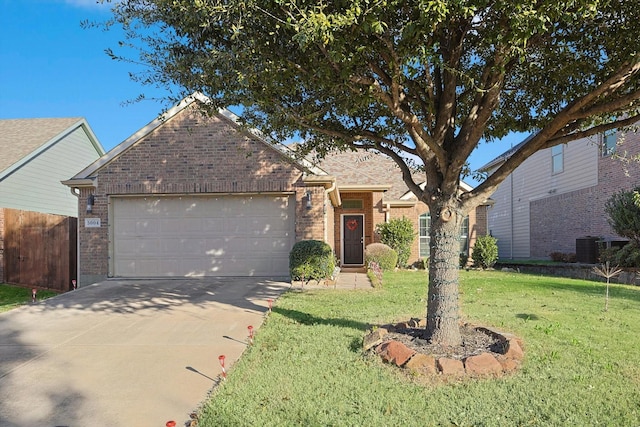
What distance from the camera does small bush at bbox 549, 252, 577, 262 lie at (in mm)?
19856

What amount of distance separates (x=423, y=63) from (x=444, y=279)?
2.63m

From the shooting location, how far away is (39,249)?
13.8 meters

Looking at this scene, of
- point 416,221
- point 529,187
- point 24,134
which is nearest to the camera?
point 416,221

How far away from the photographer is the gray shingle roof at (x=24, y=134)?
59.1 feet

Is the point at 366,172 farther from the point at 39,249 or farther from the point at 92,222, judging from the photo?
the point at 39,249

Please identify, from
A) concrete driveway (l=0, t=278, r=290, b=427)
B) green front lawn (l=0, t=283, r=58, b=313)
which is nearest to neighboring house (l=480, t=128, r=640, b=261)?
concrete driveway (l=0, t=278, r=290, b=427)

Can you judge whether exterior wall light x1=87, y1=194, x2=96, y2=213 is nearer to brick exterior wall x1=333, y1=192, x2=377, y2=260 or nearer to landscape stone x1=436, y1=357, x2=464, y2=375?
brick exterior wall x1=333, y1=192, x2=377, y2=260

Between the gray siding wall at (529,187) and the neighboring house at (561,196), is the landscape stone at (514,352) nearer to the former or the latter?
the neighboring house at (561,196)

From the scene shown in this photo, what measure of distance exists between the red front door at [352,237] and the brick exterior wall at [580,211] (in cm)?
951

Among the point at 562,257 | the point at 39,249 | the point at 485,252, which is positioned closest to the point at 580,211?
the point at 562,257

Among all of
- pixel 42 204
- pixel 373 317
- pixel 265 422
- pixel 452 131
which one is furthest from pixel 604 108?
pixel 42 204

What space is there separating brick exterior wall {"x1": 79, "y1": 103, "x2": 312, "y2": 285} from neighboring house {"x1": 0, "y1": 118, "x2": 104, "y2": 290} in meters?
3.45

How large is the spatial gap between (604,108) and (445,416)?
13.6 feet

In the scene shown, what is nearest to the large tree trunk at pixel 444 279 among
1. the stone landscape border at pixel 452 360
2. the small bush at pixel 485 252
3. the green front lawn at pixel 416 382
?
the stone landscape border at pixel 452 360
